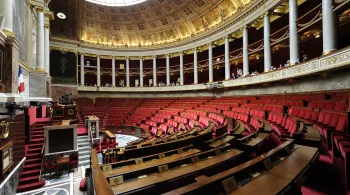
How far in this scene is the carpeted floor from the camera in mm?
2262

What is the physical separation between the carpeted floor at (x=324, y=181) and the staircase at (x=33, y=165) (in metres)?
6.81

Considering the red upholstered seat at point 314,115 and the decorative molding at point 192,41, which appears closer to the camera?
the red upholstered seat at point 314,115

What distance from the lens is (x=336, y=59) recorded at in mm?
6641

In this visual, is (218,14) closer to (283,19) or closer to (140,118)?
(283,19)

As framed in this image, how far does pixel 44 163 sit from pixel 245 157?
671cm

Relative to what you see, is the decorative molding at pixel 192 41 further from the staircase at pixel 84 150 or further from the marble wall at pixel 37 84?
the staircase at pixel 84 150

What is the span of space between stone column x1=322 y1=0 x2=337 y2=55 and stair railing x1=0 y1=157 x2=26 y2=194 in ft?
38.5

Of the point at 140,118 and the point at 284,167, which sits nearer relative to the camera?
the point at 284,167

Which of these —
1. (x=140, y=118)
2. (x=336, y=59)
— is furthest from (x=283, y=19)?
(x=140, y=118)

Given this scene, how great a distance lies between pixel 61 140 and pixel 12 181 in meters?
2.63

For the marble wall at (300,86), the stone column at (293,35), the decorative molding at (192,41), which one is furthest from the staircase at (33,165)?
the decorative molding at (192,41)

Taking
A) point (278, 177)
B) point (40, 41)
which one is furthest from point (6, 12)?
point (278, 177)

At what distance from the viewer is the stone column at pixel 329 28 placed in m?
7.36

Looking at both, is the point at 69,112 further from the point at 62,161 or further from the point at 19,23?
the point at 19,23
